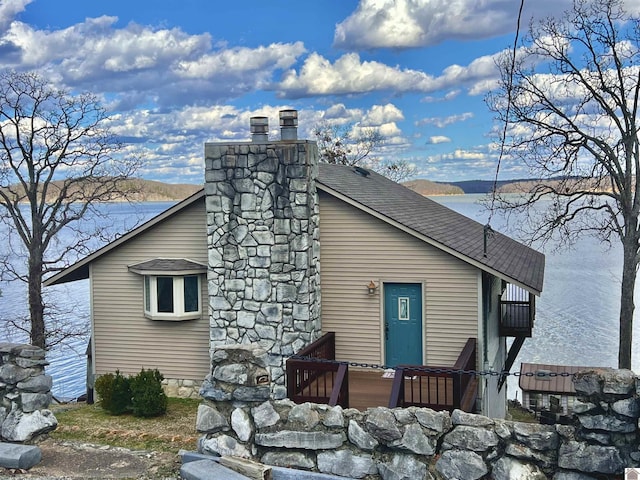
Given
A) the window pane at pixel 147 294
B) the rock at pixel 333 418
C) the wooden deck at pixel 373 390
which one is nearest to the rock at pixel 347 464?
the rock at pixel 333 418

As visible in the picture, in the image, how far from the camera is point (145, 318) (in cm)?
1531

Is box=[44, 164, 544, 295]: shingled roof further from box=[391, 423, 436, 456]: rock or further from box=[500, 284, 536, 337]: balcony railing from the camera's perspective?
box=[391, 423, 436, 456]: rock

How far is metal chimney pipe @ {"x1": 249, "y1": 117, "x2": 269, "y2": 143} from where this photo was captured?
537 inches

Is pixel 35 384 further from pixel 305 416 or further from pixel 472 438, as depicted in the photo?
pixel 472 438

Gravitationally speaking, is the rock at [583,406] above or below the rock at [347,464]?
above

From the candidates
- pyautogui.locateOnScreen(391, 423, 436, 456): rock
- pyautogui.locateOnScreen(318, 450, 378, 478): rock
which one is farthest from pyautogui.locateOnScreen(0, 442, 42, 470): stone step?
pyautogui.locateOnScreen(391, 423, 436, 456): rock

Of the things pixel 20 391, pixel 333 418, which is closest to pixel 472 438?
pixel 333 418

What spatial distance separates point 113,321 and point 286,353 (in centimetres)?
444

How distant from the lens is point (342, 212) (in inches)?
552

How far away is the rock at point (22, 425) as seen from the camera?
936 centimetres

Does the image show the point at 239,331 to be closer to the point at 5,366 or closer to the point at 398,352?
the point at 398,352

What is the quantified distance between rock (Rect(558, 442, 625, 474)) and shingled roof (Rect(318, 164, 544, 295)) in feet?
18.6

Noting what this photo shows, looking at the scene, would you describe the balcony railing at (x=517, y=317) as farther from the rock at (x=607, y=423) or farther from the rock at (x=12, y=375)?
the rock at (x=12, y=375)

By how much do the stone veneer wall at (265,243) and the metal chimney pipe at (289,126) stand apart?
11.0 inches
